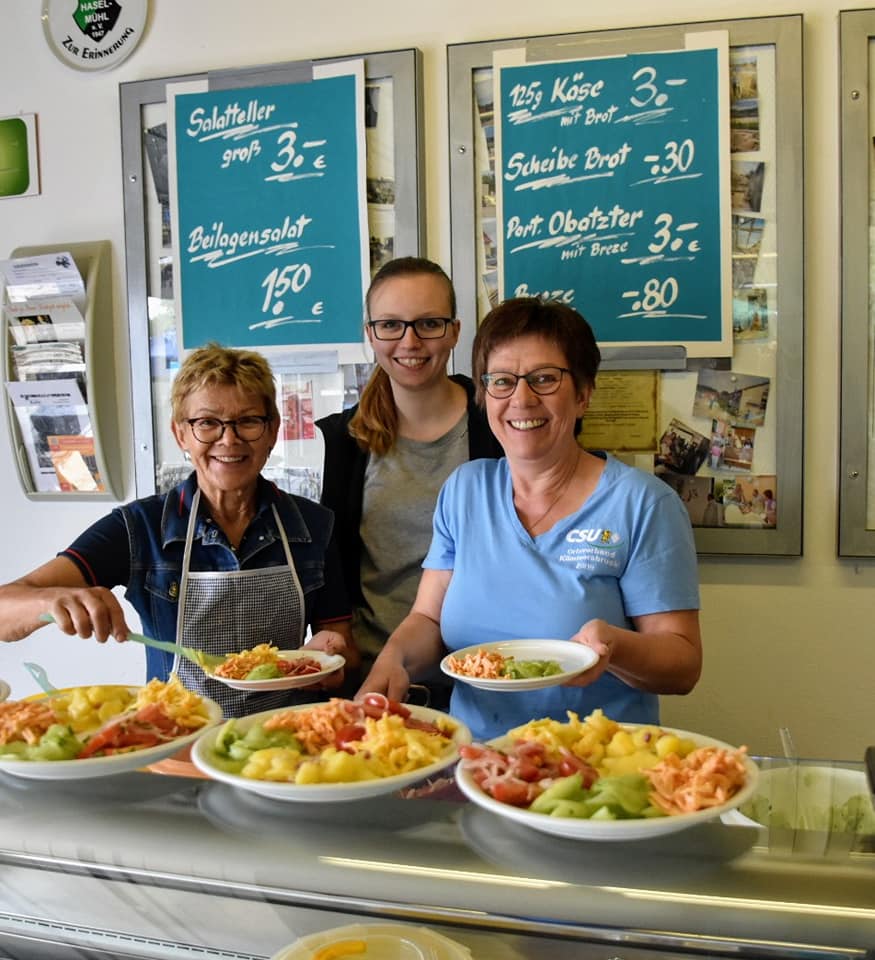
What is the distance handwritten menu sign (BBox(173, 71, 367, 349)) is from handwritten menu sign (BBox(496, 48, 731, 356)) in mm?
467

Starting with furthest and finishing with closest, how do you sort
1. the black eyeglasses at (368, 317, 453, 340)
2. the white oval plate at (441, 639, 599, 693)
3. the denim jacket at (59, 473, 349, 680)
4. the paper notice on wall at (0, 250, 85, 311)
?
the paper notice on wall at (0, 250, 85, 311) < the black eyeglasses at (368, 317, 453, 340) < the denim jacket at (59, 473, 349, 680) < the white oval plate at (441, 639, 599, 693)

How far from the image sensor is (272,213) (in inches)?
110

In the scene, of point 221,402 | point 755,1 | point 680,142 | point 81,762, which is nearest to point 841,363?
point 680,142

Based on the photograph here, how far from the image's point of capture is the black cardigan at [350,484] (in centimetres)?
226

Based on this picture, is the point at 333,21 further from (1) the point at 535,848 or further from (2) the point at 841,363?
(1) the point at 535,848

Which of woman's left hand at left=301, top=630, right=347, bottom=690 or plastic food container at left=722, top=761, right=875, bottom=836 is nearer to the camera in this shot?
plastic food container at left=722, top=761, right=875, bottom=836

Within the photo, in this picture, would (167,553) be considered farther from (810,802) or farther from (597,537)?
(810,802)

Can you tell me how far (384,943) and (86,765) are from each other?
429 mm

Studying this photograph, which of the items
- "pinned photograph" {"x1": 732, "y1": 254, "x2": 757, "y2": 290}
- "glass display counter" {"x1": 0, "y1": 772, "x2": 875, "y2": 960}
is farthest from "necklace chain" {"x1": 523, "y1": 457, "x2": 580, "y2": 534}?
"pinned photograph" {"x1": 732, "y1": 254, "x2": 757, "y2": 290}

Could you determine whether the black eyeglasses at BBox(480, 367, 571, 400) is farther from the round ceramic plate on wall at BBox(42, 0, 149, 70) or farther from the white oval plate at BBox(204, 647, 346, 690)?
the round ceramic plate on wall at BBox(42, 0, 149, 70)

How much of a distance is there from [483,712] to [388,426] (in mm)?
784

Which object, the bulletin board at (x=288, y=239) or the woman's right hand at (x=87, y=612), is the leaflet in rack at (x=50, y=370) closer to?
the bulletin board at (x=288, y=239)

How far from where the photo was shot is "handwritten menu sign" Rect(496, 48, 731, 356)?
2445mm

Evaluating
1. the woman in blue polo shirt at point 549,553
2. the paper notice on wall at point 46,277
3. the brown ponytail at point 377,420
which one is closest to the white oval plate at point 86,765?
the woman in blue polo shirt at point 549,553
